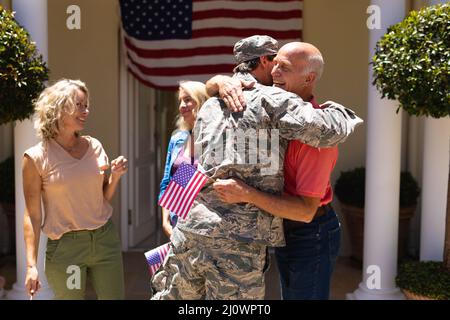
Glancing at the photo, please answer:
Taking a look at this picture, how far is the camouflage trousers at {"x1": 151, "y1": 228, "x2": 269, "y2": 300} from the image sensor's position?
93.9 inches

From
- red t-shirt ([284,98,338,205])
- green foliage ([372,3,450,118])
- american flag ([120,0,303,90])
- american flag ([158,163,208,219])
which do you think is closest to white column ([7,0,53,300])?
american flag ([120,0,303,90])

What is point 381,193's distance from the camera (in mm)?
4758

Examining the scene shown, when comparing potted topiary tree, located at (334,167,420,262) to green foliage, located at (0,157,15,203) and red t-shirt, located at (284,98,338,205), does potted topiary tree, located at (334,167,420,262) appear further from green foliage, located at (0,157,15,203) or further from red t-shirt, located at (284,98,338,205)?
red t-shirt, located at (284,98,338,205)

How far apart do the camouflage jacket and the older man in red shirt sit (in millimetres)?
67

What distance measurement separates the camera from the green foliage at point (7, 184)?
614 cm

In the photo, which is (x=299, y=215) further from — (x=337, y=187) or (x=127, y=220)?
(x=127, y=220)

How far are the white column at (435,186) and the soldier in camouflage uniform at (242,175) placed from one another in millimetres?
2499

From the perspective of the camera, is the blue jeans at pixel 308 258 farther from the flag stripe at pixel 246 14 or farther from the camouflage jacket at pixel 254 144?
the flag stripe at pixel 246 14

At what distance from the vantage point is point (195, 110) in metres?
3.63

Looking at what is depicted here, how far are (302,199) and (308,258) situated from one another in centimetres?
36

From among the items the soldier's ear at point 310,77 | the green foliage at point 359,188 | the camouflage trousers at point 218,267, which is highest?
the soldier's ear at point 310,77

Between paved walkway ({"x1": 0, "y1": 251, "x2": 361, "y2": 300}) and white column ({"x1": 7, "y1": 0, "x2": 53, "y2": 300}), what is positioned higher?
white column ({"x1": 7, "y1": 0, "x2": 53, "y2": 300})

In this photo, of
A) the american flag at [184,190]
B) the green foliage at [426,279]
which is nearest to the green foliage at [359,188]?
the green foliage at [426,279]

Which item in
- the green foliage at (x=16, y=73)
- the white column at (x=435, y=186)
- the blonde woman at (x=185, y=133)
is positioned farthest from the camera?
the white column at (x=435, y=186)
